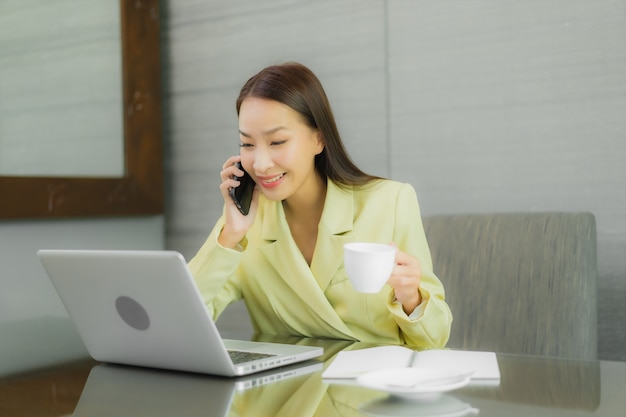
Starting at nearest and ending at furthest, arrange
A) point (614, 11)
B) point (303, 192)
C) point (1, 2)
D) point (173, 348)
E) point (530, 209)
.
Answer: point (173, 348) < point (303, 192) < point (614, 11) < point (530, 209) < point (1, 2)

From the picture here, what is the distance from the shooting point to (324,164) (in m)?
2.00

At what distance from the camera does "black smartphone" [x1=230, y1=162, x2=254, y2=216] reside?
189cm

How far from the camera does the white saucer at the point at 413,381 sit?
100 cm

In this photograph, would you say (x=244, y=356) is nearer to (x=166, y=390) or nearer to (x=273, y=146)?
(x=166, y=390)

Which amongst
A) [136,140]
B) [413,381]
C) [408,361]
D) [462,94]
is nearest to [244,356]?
[408,361]

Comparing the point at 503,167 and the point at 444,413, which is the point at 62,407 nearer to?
the point at 444,413

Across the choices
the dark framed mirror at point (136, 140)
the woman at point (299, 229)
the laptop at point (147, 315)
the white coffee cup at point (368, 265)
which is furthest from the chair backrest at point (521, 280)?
the dark framed mirror at point (136, 140)

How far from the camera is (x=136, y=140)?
3346 millimetres

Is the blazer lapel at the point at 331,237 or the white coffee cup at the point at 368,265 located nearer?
the white coffee cup at the point at 368,265

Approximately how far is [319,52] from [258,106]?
1.26 m

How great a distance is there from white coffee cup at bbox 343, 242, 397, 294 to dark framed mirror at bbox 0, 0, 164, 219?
213cm

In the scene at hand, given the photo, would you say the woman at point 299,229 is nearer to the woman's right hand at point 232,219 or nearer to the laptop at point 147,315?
the woman's right hand at point 232,219

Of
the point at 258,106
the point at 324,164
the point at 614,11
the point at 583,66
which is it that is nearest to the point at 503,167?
the point at 583,66

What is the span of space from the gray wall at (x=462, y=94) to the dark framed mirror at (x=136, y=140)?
0.19m
